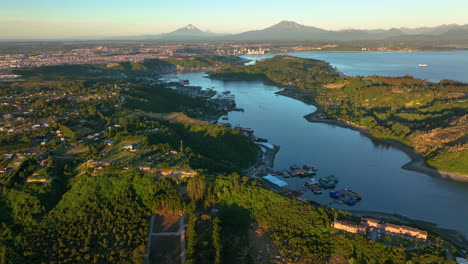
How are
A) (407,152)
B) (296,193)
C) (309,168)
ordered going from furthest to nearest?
(407,152) < (309,168) < (296,193)

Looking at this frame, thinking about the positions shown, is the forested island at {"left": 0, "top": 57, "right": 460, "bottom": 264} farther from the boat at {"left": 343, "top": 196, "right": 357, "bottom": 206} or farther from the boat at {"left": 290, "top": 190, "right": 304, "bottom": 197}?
the boat at {"left": 343, "top": 196, "right": 357, "bottom": 206}

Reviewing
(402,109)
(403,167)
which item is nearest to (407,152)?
(403,167)

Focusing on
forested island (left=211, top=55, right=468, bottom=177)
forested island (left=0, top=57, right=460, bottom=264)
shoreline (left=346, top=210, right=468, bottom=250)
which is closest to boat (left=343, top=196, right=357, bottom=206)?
shoreline (left=346, top=210, right=468, bottom=250)

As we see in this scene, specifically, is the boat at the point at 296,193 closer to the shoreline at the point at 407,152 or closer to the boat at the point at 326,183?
the boat at the point at 326,183

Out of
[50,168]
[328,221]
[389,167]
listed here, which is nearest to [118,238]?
[50,168]

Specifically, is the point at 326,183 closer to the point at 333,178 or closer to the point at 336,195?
the point at 333,178

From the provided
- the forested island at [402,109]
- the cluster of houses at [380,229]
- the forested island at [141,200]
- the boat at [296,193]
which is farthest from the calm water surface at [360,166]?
the cluster of houses at [380,229]

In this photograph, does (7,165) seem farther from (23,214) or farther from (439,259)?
(439,259)
